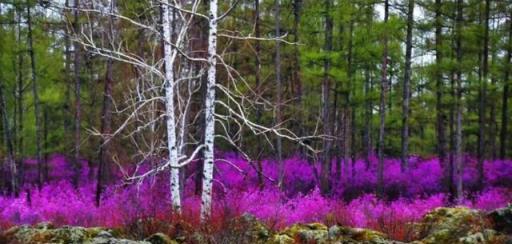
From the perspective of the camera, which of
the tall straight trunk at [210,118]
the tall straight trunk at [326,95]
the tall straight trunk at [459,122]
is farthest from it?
the tall straight trunk at [326,95]

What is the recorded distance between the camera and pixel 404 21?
18109 millimetres

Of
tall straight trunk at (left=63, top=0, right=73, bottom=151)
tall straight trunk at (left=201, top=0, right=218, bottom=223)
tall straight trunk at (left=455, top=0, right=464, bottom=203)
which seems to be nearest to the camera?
tall straight trunk at (left=201, top=0, right=218, bottom=223)

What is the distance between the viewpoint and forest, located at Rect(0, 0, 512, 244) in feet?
27.9

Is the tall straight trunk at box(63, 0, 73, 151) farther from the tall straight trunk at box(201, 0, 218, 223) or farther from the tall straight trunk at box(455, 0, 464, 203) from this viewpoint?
the tall straight trunk at box(201, 0, 218, 223)

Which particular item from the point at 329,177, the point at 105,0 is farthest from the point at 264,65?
the point at 105,0

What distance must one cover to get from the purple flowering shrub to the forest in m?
0.07

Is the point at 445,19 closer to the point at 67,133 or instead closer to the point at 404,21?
the point at 404,21

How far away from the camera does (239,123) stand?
29.3 feet

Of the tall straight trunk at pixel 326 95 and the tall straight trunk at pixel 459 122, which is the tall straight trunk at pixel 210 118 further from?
the tall straight trunk at pixel 326 95

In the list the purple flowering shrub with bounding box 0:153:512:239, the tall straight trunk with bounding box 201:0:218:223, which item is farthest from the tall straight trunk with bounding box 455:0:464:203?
the tall straight trunk with bounding box 201:0:218:223

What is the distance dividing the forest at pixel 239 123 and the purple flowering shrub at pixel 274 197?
0.07 m

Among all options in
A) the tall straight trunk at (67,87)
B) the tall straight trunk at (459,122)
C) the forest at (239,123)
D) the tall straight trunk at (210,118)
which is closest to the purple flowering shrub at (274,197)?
the forest at (239,123)

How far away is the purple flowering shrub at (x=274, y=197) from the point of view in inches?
363

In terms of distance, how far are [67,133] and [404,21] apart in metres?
19.7
